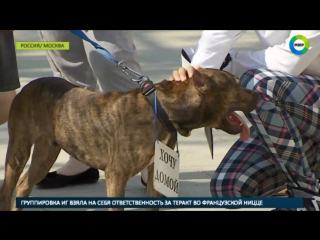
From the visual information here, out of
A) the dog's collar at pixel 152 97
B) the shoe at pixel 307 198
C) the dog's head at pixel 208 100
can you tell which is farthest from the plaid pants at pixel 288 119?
the dog's collar at pixel 152 97

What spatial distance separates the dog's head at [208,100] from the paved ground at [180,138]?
3.38ft

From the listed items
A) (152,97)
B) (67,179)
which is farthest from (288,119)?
(67,179)

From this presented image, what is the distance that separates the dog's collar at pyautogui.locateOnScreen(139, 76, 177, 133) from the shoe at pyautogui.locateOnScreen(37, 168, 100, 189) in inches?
50.5

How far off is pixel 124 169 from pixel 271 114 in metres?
0.84

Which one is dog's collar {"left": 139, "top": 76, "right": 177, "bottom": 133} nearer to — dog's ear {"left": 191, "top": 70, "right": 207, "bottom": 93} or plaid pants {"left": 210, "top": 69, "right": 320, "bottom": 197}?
dog's ear {"left": 191, "top": 70, "right": 207, "bottom": 93}

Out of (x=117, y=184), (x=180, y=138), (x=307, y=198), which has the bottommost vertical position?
(x=180, y=138)

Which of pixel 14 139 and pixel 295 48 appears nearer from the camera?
pixel 295 48

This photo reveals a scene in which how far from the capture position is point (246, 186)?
4.67 metres

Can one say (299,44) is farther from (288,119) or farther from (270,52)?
(288,119)

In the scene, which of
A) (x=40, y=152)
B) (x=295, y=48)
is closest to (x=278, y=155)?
(x=295, y=48)

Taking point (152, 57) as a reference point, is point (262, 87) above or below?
above

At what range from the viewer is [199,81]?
4148mm

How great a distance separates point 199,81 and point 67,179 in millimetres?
1555

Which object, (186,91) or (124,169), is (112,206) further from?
(186,91)
